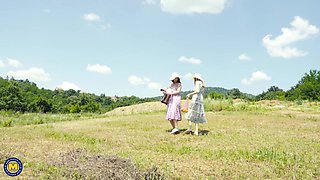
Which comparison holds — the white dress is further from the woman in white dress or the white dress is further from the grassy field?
the grassy field

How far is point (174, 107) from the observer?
9.52 meters

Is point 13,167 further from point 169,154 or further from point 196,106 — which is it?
point 196,106

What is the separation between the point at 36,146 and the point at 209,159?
12.8ft

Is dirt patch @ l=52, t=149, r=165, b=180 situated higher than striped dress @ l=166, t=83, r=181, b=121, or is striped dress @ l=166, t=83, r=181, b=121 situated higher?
striped dress @ l=166, t=83, r=181, b=121

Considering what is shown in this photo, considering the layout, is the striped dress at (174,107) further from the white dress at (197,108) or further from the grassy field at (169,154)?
the grassy field at (169,154)

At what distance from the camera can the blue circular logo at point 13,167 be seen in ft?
15.8

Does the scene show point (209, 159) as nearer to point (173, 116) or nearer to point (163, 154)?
point (163, 154)

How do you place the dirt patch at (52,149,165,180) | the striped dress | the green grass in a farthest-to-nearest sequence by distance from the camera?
the green grass → the striped dress → the dirt patch at (52,149,165,180)

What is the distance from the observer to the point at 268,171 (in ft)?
16.7

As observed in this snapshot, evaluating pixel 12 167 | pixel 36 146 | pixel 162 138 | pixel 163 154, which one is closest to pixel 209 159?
pixel 163 154

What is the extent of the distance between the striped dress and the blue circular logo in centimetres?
488

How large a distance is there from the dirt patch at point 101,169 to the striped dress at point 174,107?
432cm

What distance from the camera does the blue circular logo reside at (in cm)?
483

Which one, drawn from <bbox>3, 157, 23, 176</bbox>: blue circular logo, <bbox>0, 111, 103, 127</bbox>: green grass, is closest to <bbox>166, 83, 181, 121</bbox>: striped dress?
A: <bbox>3, 157, 23, 176</bbox>: blue circular logo
